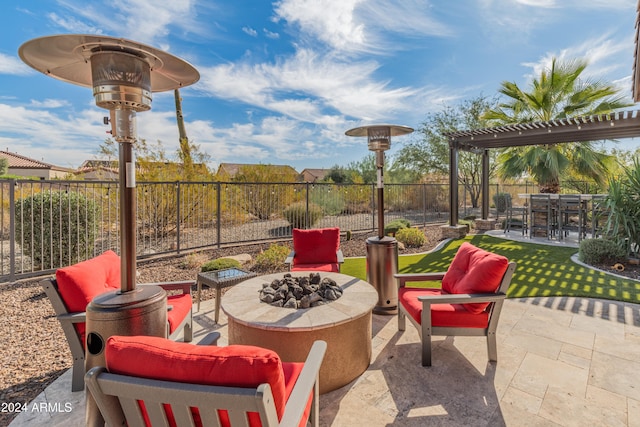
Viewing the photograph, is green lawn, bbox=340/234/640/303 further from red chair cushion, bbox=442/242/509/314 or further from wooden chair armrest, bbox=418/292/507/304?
wooden chair armrest, bbox=418/292/507/304

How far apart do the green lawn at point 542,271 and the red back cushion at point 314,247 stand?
0.81m

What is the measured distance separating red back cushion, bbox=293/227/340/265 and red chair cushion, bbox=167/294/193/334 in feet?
5.84

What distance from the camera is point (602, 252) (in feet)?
17.7

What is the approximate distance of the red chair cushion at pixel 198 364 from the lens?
97 cm

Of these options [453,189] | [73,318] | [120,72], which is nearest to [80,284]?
[73,318]

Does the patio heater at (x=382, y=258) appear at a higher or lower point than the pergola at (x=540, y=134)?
lower

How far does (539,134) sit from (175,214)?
9.12 metres

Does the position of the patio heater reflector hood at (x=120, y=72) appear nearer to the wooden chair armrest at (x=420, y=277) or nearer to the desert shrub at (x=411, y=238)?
the wooden chair armrest at (x=420, y=277)

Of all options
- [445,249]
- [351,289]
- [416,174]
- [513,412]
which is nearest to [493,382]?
[513,412]

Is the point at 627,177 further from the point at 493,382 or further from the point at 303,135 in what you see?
the point at 303,135

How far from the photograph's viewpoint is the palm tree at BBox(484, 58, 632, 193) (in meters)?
8.41

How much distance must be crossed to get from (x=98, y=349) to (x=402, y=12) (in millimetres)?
7081

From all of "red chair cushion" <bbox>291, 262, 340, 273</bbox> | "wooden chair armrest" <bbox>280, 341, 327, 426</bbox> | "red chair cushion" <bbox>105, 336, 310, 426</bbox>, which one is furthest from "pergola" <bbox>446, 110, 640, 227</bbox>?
"red chair cushion" <bbox>105, 336, 310, 426</bbox>

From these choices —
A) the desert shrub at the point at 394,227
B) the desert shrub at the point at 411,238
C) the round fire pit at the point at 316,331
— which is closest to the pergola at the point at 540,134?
the desert shrub at the point at 394,227
